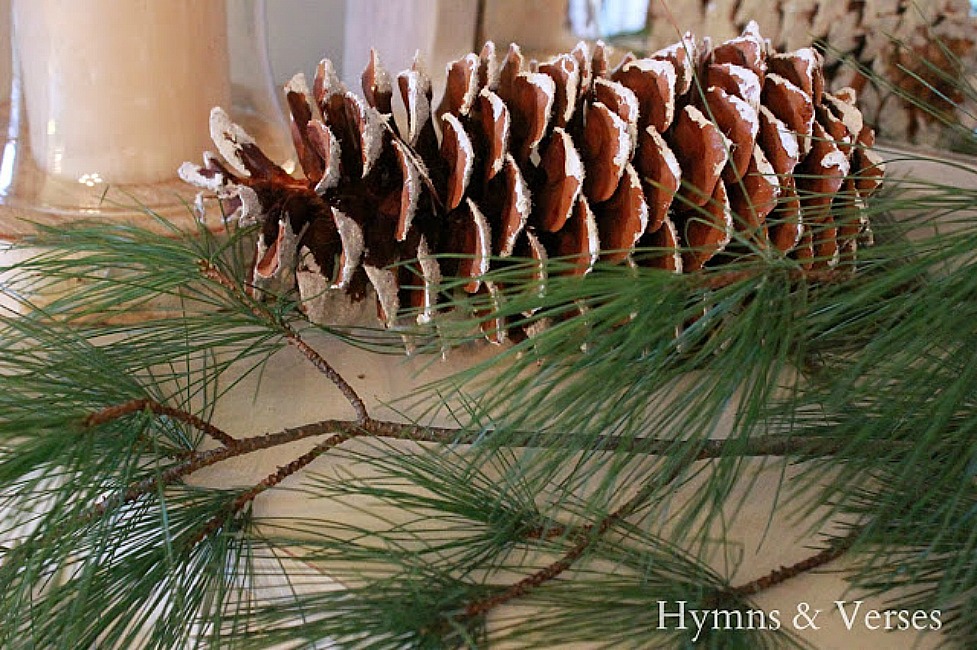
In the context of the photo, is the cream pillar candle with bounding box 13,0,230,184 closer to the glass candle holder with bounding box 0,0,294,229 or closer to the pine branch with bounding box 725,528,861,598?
the glass candle holder with bounding box 0,0,294,229

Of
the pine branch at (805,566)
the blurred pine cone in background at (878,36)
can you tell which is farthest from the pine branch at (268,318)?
the blurred pine cone in background at (878,36)

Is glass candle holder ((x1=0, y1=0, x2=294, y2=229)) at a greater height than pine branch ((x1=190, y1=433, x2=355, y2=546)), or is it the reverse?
glass candle holder ((x1=0, y1=0, x2=294, y2=229))

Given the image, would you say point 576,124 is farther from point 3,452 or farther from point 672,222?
point 3,452

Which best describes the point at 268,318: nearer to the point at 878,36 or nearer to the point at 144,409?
the point at 144,409

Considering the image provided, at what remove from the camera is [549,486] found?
24 centimetres

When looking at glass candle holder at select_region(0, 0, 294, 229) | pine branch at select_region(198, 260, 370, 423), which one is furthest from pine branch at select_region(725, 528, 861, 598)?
glass candle holder at select_region(0, 0, 294, 229)

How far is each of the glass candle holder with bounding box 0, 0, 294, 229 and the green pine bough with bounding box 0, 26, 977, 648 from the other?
7cm

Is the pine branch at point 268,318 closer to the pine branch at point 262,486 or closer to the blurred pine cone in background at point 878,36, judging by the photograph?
the pine branch at point 262,486

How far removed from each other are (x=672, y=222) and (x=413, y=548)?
0.38 feet

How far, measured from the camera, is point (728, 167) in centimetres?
27

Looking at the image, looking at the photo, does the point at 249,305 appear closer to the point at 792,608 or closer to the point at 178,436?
the point at 178,436

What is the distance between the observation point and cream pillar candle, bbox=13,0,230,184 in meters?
0.29

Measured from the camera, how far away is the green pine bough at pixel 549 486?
0.61 feet

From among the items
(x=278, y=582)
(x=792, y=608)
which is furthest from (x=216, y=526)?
(x=792, y=608)
